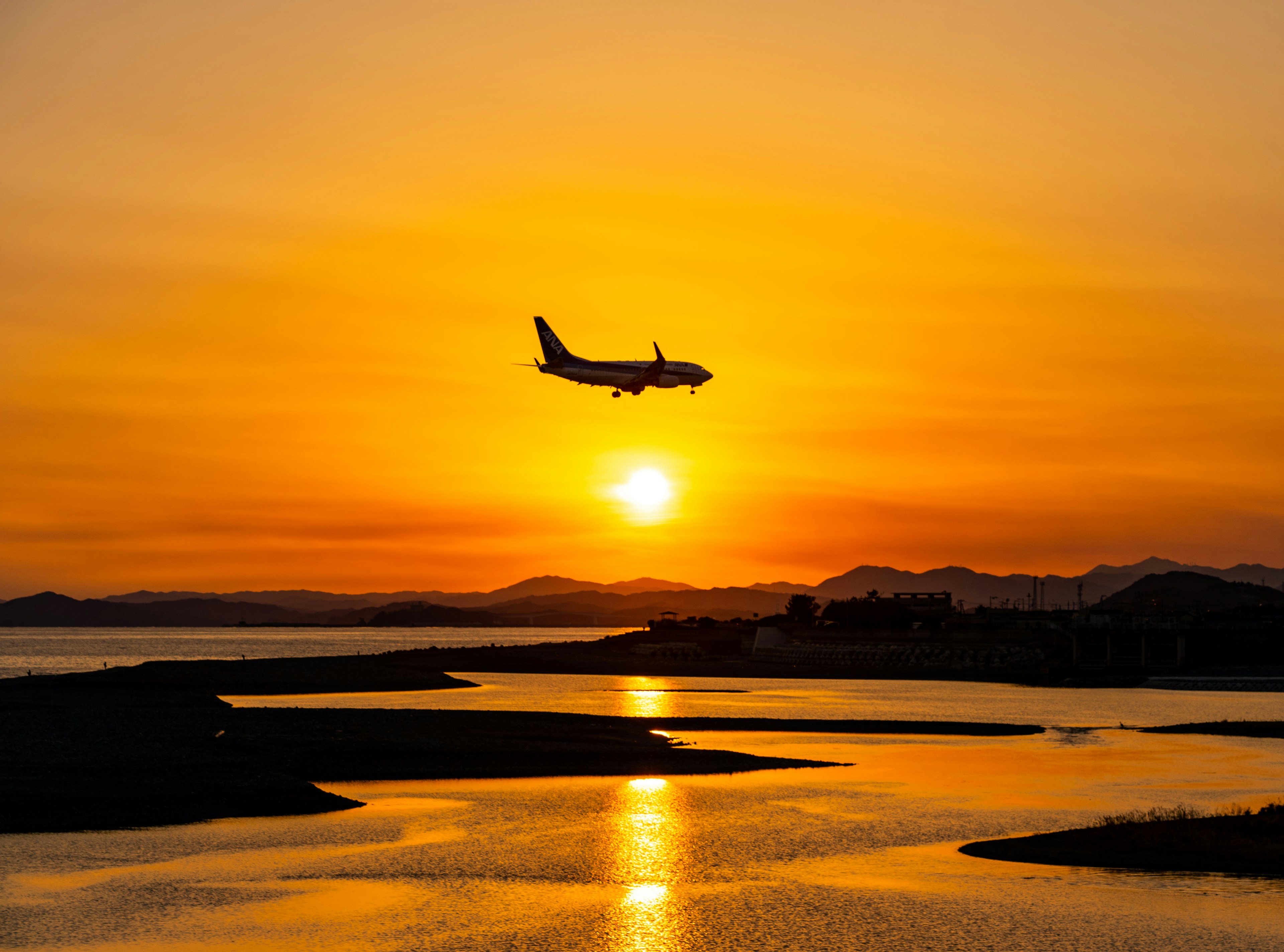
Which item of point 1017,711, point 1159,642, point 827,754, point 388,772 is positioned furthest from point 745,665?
point 388,772

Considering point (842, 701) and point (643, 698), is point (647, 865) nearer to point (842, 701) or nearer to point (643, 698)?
point (842, 701)

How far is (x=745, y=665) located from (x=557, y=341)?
7708 centimetres

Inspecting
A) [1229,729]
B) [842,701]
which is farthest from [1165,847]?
[842,701]

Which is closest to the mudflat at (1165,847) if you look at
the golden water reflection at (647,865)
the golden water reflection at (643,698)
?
the golden water reflection at (647,865)

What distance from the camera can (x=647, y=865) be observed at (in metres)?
37.9

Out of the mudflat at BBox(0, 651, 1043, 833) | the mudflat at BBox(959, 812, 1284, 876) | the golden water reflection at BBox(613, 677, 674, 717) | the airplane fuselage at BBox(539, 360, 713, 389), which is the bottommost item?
the golden water reflection at BBox(613, 677, 674, 717)

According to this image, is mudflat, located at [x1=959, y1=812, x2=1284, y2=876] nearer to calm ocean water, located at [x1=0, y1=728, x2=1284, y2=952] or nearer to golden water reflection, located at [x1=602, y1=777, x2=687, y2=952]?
calm ocean water, located at [x1=0, y1=728, x2=1284, y2=952]

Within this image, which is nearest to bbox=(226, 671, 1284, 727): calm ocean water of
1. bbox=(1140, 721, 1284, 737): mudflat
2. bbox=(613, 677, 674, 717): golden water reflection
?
bbox=(613, 677, 674, 717): golden water reflection

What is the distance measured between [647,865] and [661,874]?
1.17 meters

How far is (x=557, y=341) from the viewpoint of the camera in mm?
133500

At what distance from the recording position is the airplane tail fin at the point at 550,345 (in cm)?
13162

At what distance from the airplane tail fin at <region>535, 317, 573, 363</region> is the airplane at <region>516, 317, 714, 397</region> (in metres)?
0.03

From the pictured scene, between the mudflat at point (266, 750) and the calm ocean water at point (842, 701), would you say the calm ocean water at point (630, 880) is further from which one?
the calm ocean water at point (842, 701)

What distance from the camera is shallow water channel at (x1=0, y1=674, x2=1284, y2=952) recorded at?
98.2 feet
